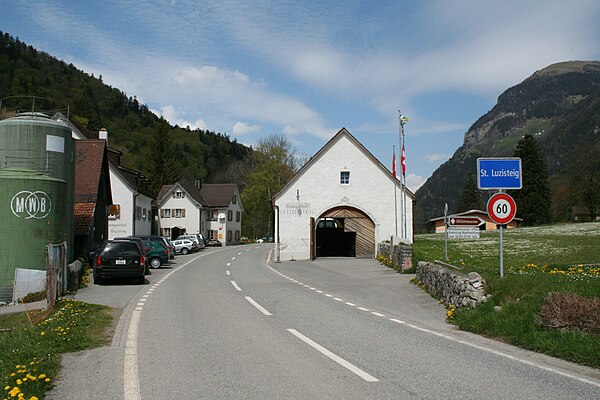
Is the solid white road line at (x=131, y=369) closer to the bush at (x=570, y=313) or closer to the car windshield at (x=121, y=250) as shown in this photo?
the bush at (x=570, y=313)

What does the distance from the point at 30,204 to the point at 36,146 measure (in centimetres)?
331

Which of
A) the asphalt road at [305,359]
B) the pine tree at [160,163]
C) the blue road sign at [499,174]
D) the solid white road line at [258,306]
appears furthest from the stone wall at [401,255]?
the pine tree at [160,163]

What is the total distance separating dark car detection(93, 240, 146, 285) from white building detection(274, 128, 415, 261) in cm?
1660

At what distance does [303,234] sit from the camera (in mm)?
37688

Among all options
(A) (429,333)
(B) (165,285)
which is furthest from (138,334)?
(B) (165,285)

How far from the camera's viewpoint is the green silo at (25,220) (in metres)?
17.7

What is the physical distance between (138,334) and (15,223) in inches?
387

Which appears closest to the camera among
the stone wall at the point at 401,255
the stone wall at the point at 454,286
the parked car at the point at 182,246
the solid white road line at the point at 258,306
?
the stone wall at the point at 454,286

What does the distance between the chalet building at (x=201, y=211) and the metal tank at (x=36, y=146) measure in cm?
5261

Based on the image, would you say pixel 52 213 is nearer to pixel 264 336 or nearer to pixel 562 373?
pixel 264 336

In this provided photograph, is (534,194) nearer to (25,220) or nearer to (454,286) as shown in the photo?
(454,286)

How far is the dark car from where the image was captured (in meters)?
21.2

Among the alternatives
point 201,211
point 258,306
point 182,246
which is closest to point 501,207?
point 258,306

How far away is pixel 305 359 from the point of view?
809 centimetres
